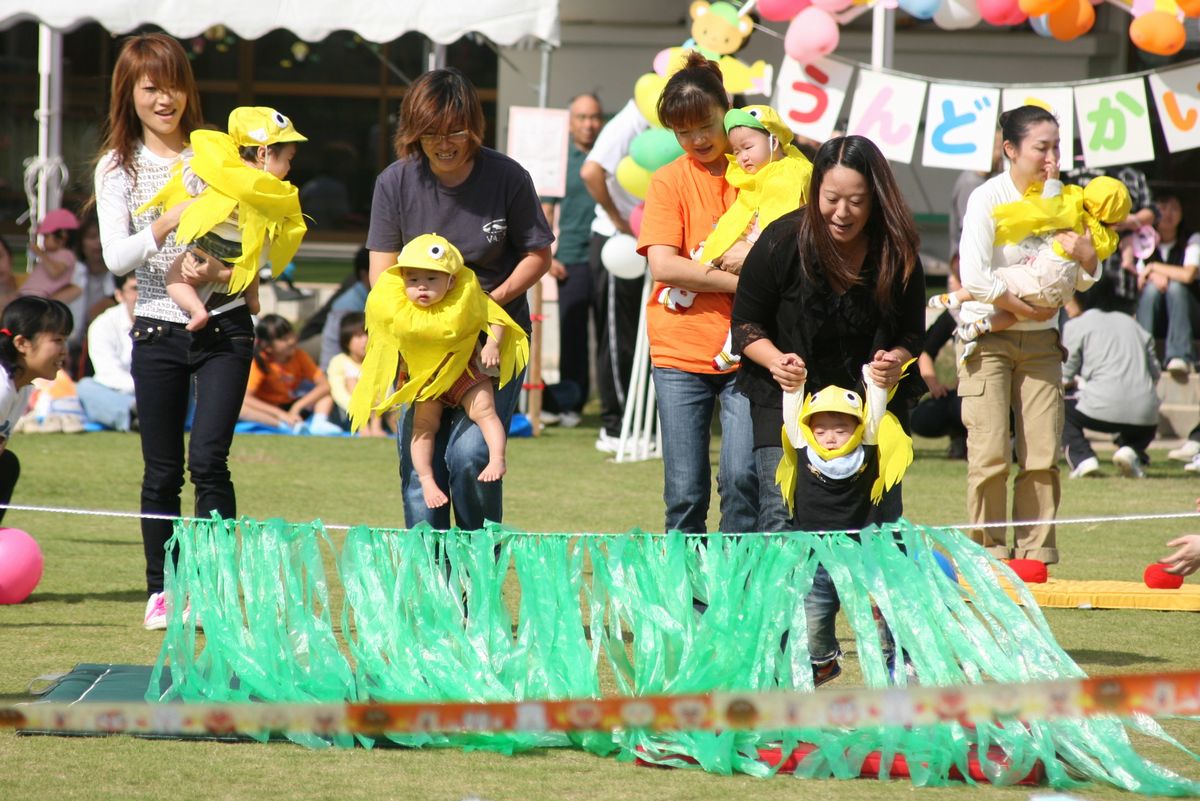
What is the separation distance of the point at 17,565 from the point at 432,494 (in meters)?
1.73

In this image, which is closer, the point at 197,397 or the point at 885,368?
the point at 885,368

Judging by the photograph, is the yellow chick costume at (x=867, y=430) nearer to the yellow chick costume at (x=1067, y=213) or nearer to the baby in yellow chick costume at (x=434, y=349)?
the baby in yellow chick costume at (x=434, y=349)

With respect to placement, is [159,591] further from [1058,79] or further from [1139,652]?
[1058,79]

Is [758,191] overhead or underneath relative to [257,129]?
underneath

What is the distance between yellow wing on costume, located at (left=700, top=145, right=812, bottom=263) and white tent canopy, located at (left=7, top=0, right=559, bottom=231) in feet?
18.9

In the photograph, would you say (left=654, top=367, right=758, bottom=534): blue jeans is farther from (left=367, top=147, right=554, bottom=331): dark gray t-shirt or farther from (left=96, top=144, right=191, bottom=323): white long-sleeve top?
(left=96, top=144, right=191, bottom=323): white long-sleeve top

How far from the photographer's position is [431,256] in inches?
176

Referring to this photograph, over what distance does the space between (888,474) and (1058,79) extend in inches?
436

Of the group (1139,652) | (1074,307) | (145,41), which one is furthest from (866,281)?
(1074,307)

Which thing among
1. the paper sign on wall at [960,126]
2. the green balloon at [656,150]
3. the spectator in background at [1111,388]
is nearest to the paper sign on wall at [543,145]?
the green balloon at [656,150]

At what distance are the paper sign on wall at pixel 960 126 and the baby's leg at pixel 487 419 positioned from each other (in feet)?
14.9

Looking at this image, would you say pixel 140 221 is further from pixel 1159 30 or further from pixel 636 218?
pixel 1159 30

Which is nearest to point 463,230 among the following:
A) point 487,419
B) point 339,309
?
point 487,419

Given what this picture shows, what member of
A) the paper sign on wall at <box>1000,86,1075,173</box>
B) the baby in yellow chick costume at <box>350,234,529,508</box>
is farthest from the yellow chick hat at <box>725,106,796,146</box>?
the paper sign on wall at <box>1000,86,1075,173</box>
